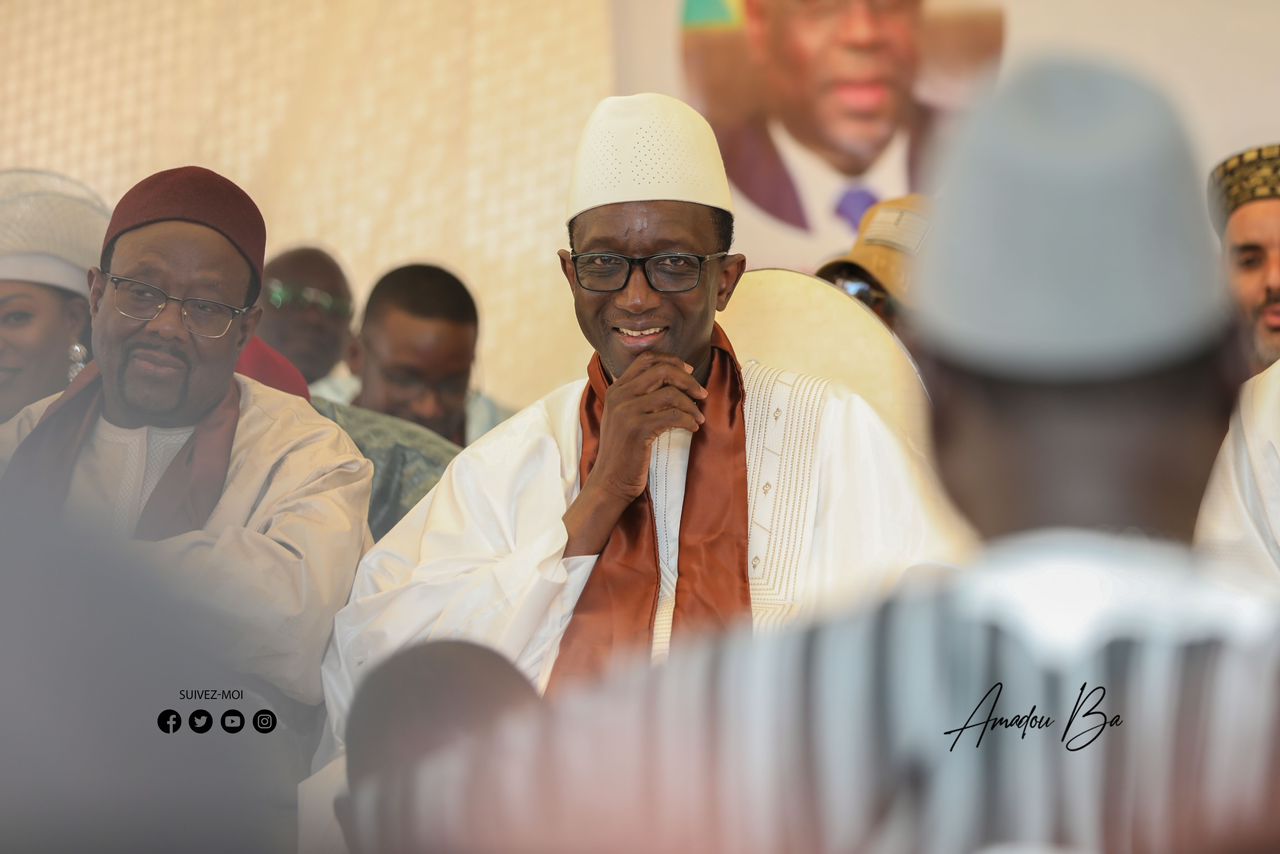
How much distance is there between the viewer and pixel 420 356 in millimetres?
2861

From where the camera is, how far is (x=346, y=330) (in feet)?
9.33

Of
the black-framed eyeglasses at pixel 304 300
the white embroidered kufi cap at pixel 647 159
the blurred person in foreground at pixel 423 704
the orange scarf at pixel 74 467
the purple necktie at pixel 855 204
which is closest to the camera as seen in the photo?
the blurred person in foreground at pixel 423 704

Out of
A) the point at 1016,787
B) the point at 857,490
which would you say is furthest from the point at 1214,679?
the point at 857,490

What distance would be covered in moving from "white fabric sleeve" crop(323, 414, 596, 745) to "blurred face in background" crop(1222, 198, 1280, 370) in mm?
1207

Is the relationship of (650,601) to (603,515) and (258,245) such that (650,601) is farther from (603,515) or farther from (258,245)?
(258,245)

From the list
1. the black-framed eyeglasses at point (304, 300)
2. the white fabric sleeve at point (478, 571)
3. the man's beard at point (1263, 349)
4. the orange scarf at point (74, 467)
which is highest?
the black-framed eyeglasses at point (304, 300)

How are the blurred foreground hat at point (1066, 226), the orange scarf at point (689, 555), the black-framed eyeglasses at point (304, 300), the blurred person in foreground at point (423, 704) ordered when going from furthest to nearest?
the black-framed eyeglasses at point (304, 300), the orange scarf at point (689, 555), the blurred person in foreground at point (423, 704), the blurred foreground hat at point (1066, 226)

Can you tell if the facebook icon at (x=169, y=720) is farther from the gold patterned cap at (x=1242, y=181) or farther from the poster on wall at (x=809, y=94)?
the gold patterned cap at (x=1242, y=181)

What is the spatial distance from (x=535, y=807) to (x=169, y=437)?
1.21m

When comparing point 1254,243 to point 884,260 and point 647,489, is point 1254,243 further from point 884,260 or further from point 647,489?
point 647,489

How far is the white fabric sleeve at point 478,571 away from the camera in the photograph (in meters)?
2.27

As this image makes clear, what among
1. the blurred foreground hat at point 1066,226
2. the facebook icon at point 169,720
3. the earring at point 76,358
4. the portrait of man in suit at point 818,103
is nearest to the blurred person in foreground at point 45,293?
the earring at point 76,358

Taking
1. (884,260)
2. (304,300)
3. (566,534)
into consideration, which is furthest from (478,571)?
(884,260)

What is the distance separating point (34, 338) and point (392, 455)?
68 cm
